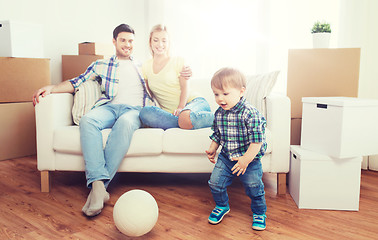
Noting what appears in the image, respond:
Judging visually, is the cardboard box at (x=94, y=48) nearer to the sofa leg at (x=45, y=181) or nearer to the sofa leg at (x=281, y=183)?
the sofa leg at (x=45, y=181)

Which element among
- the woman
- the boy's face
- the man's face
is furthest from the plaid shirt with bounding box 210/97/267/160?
the man's face

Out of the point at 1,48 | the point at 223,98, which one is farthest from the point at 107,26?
the point at 223,98

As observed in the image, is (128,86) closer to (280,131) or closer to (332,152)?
(280,131)

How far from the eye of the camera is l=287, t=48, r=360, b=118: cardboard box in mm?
2264

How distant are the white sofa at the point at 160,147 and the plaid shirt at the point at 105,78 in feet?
0.83

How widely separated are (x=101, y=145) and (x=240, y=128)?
2.43 ft

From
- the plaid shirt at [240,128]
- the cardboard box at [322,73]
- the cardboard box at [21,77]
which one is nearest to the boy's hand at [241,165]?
the plaid shirt at [240,128]

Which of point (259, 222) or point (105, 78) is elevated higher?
point (105, 78)

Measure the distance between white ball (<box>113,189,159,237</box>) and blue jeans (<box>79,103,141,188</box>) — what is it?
1.34 feet

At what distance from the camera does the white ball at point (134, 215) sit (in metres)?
1.23

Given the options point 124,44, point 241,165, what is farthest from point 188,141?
point 124,44

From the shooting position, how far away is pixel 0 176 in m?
2.20

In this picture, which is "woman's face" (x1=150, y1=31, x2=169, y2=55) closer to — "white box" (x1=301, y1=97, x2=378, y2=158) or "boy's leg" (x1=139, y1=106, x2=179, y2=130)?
"boy's leg" (x1=139, y1=106, x2=179, y2=130)

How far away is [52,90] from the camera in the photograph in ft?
6.41
